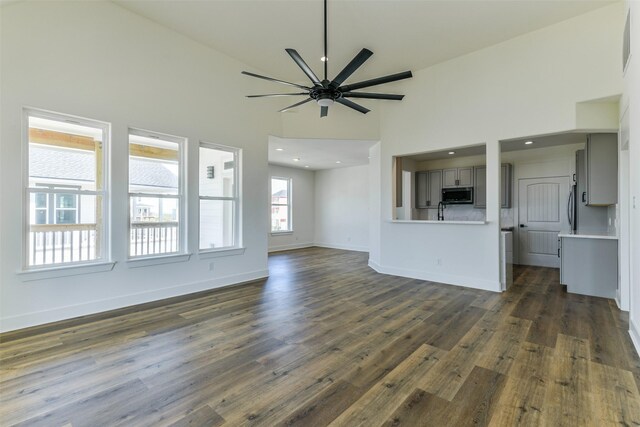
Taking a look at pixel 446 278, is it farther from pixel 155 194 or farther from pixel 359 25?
pixel 155 194

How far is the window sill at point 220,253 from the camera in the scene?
4.67 meters

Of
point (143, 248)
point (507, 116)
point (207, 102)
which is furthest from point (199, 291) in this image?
point (507, 116)

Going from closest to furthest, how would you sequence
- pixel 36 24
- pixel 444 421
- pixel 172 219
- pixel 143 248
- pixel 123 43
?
pixel 444 421 → pixel 36 24 → pixel 123 43 → pixel 143 248 → pixel 172 219

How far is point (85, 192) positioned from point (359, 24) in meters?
4.12

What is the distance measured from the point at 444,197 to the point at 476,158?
115 centimetres

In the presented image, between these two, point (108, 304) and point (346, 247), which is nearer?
point (108, 304)

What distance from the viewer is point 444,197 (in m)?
7.19

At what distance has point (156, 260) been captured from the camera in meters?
4.11

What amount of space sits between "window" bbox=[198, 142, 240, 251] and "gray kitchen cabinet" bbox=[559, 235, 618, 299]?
5.31 metres

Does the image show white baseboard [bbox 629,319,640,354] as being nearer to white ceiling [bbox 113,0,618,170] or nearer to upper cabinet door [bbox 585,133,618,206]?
upper cabinet door [bbox 585,133,618,206]

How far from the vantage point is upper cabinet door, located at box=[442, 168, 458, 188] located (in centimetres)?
706

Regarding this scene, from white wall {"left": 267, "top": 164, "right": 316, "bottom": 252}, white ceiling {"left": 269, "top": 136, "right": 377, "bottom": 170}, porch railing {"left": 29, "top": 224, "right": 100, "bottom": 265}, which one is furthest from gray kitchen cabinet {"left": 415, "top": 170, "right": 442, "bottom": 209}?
porch railing {"left": 29, "top": 224, "right": 100, "bottom": 265}

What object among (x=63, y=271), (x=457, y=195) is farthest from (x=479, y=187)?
(x=63, y=271)

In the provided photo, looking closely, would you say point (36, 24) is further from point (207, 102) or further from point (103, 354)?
point (103, 354)
